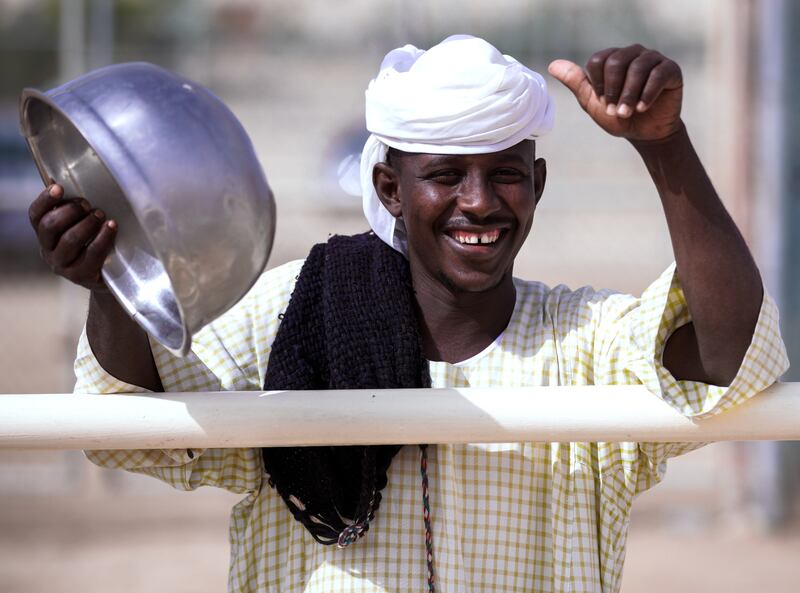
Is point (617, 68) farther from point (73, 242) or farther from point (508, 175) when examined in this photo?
point (73, 242)

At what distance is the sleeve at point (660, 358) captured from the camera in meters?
1.70

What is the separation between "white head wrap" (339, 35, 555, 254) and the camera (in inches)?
75.5

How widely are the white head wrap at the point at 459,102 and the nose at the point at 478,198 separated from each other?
→ 49 millimetres

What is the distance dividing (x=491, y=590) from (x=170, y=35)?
1342cm

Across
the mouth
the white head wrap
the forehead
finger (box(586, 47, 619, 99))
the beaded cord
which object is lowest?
the beaded cord

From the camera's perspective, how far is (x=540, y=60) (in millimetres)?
10156

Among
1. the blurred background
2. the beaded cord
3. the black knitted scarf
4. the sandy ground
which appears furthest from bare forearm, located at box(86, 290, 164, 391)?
the sandy ground

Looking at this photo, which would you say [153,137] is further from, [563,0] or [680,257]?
Answer: [563,0]

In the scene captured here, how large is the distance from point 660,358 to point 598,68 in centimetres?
47

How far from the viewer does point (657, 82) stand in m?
1.56

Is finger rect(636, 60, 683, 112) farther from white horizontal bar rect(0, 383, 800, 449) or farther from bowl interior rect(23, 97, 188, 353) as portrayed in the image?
bowl interior rect(23, 97, 188, 353)

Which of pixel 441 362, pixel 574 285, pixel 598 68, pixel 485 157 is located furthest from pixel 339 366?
pixel 574 285

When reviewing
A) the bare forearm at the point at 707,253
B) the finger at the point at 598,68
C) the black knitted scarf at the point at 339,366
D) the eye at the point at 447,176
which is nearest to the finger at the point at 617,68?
the finger at the point at 598,68

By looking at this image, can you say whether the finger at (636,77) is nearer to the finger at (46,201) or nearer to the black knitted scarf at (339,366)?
the black knitted scarf at (339,366)
